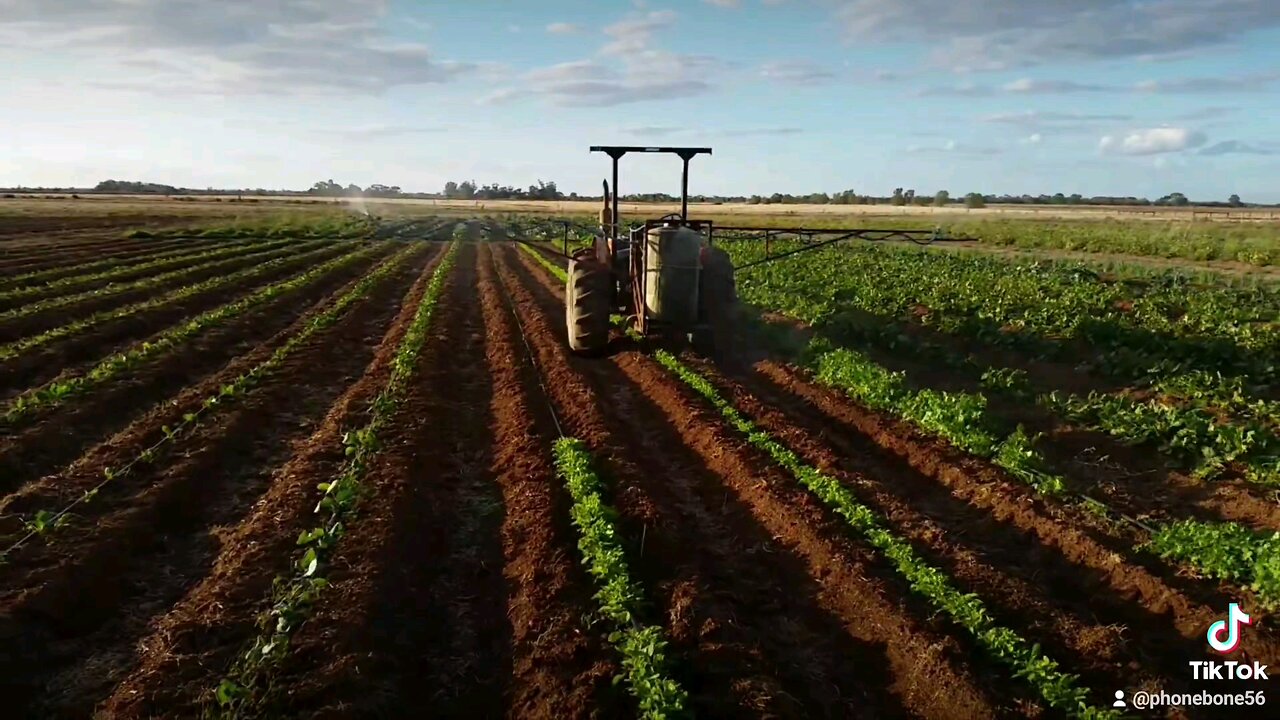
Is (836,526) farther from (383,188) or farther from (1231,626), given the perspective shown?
(383,188)

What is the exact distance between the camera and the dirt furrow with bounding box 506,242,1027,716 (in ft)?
15.2

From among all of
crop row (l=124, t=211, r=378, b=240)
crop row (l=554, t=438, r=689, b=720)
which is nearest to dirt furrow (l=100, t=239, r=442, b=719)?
crop row (l=554, t=438, r=689, b=720)

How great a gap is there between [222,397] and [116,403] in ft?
4.19

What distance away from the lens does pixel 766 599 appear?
19.0 feet

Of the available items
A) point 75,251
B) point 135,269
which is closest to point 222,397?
point 135,269

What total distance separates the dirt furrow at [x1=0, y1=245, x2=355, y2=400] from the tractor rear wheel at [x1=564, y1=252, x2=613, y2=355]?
7.16 m

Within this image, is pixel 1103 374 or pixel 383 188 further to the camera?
pixel 383 188

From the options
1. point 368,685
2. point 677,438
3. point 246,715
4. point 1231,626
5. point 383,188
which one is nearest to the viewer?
point 246,715

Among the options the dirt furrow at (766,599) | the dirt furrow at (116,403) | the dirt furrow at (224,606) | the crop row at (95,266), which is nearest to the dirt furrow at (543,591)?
the dirt furrow at (766,599)

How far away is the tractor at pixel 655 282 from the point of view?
11836 mm

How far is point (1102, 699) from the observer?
450 centimetres

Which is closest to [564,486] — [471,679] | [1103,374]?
[471,679]

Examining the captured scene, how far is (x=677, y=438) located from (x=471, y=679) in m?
4.83

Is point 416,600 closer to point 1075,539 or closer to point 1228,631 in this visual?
point 1075,539
